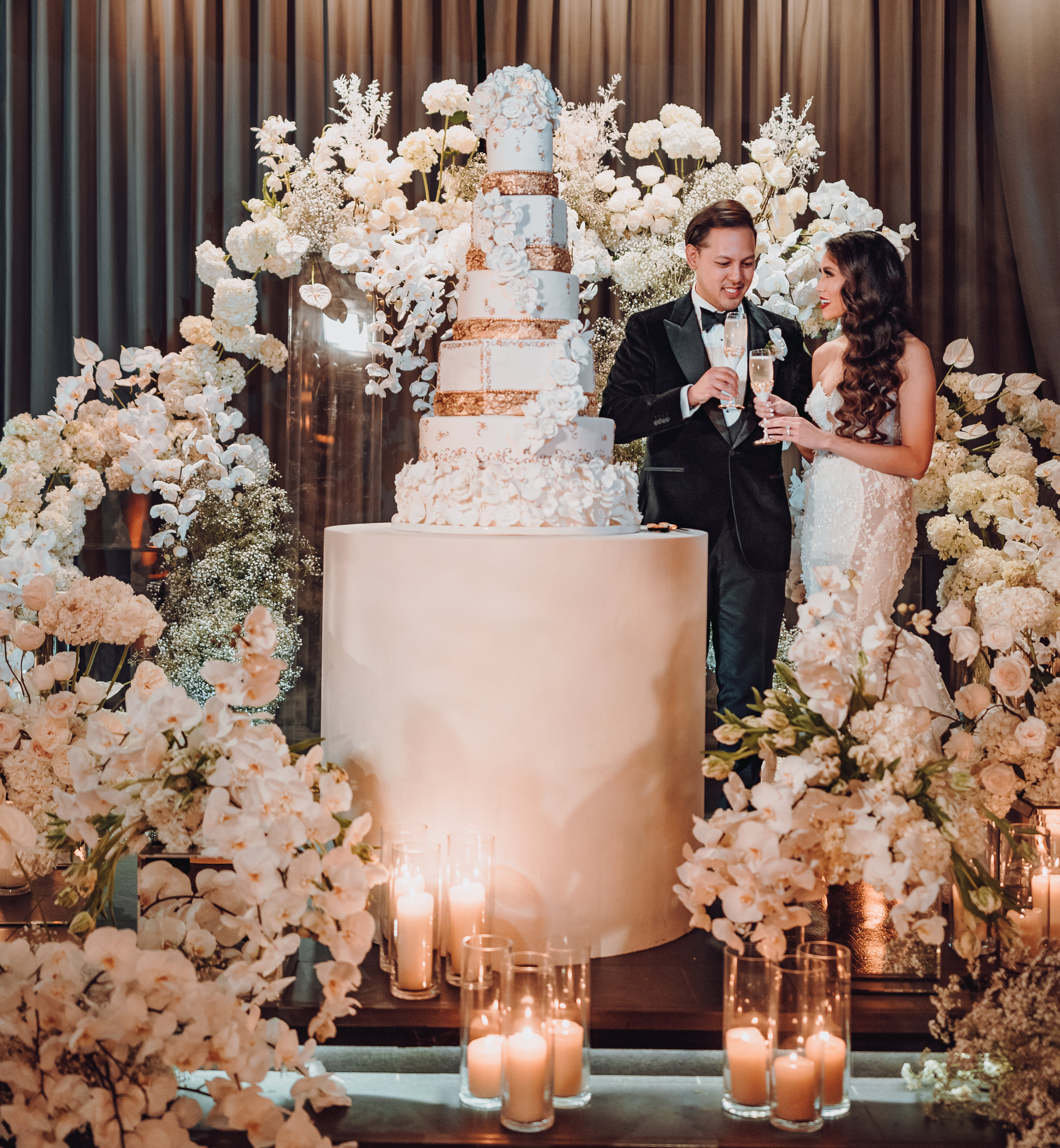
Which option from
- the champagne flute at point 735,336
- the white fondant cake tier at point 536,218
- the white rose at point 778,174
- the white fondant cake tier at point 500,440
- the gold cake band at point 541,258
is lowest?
the white fondant cake tier at point 500,440

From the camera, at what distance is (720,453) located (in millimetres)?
3309

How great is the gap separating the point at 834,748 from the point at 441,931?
35.5 inches

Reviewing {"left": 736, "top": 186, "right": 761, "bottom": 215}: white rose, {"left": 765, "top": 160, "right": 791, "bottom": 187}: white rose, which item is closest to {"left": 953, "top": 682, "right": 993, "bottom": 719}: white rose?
{"left": 736, "top": 186, "right": 761, "bottom": 215}: white rose

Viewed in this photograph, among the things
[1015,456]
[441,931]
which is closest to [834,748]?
[441,931]

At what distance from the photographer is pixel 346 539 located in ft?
8.78

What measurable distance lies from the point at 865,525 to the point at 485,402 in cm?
118

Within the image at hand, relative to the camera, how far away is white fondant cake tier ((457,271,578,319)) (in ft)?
Result: 9.30

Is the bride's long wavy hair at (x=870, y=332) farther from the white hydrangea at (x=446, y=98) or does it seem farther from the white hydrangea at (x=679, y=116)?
the white hydrangea at (x=446, y=98)

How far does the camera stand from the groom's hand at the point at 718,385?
3.02 meters

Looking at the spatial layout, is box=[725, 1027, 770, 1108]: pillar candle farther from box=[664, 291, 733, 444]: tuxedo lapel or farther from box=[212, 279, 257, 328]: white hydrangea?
box=[212, 279, 257, 328]: white hydrangea

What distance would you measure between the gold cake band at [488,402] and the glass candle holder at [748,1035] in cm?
134

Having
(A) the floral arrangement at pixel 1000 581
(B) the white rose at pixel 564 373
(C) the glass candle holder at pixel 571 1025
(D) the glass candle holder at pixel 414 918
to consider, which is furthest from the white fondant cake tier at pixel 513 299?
(C) the glass candle holder at pixel 571 1025

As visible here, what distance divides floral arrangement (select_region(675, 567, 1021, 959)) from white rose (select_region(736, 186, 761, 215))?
2.11 m

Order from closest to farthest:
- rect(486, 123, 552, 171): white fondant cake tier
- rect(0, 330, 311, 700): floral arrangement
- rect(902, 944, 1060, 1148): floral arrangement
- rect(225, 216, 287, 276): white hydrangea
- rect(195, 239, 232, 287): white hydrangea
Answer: rect(902, 944, 1060, 1148): floral arrangement
rect(486, 123, 552, 171): white fondant cake tier
rect(0, 330, 311, 700): floral arrangement
rect(225, 216, 287, 276): white hydrangea
rect(195, 239, 232, 287): white hydrangea
